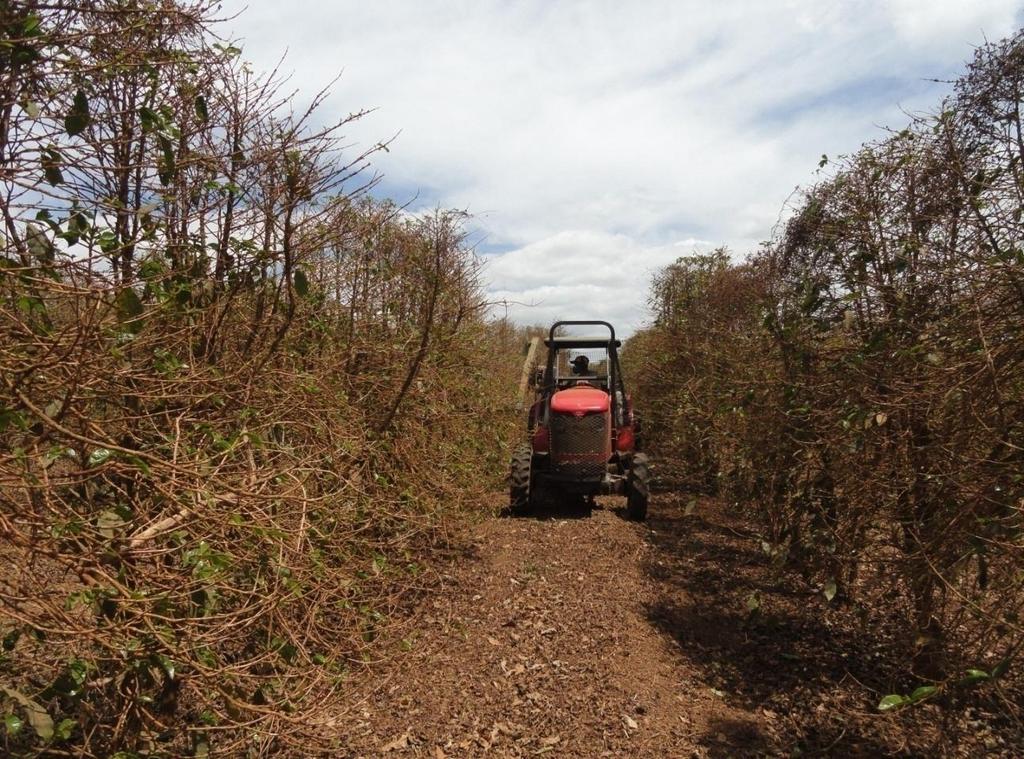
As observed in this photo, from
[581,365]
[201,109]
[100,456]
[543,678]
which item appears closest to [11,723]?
[100,456]

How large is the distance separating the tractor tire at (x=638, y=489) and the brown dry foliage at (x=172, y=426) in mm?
3200

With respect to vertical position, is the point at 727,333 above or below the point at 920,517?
above

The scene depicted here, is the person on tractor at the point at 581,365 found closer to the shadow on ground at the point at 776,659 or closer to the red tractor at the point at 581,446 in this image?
the red tractor at the point at 581,446

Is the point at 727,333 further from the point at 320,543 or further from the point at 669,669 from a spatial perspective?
the point at 320,543

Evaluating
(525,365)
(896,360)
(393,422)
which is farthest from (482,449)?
Answer: (525,365)

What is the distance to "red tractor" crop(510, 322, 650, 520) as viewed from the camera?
743cm

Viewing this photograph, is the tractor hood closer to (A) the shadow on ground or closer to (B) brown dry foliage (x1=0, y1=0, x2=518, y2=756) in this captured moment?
(A) the shadow on ground

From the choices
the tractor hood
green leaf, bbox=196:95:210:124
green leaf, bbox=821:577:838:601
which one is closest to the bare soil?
green leaf, bbox=821:577:838:601

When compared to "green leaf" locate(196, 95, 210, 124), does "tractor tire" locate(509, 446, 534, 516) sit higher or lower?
lower

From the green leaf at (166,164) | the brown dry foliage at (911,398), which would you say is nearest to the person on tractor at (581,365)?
the brown dry foliage at (911,398)

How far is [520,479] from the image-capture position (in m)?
7.54

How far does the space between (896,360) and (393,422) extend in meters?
3.83

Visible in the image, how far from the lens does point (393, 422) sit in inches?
217

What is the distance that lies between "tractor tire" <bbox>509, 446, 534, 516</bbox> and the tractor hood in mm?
698
